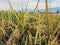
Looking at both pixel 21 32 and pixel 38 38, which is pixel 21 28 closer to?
pixel 21 32

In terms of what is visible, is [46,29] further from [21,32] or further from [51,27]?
[21,32]

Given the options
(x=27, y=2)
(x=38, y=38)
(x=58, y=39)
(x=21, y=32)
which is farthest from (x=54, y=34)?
(x=27, y=2)

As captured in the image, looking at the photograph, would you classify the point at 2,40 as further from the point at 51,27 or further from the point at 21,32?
the point at 51,27

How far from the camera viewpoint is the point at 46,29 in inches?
71.8

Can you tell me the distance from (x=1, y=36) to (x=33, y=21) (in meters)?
0.38

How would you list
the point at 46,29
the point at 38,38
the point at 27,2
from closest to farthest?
1. the point at 38,38
2. the point at 46,29
3. the point at 27,2

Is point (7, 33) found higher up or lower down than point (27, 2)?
lower down

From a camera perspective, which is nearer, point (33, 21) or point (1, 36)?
point (1, 36)

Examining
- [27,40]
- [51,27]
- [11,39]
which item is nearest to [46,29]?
[51,27]

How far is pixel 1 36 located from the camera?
190 centimetres

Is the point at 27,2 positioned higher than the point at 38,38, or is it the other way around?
the point at 27,2

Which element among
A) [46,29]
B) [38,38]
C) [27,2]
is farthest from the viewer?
[27,2]

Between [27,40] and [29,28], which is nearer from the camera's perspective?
[27,40]

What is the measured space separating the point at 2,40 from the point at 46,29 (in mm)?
415
